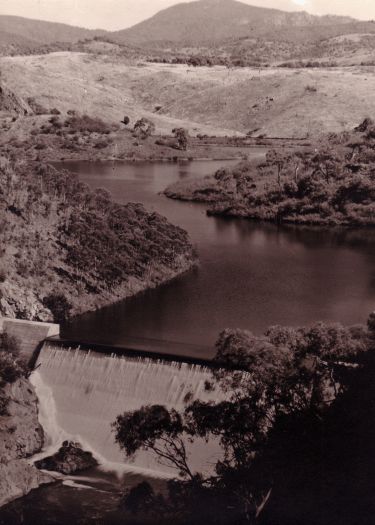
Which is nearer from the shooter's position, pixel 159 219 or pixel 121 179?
pixel 159 219

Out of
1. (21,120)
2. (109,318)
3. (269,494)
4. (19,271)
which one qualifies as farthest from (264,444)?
(21,120)

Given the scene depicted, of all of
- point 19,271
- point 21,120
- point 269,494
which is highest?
point 21,120

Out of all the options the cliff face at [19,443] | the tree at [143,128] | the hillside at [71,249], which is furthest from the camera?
the tree at [143,128]

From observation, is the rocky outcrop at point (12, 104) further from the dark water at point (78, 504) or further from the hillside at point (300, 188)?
the dark water at point (78, 504)

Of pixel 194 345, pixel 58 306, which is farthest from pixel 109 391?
pixel 58 306

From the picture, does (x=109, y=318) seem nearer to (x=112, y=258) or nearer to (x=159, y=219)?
(x=112, y=258)

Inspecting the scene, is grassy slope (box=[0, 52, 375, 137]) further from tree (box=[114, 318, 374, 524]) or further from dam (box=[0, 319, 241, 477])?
tree (box=[114, 318, 374, 524])

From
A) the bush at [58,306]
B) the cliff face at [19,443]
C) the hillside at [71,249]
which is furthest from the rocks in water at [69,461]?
the bush at [58,306]
